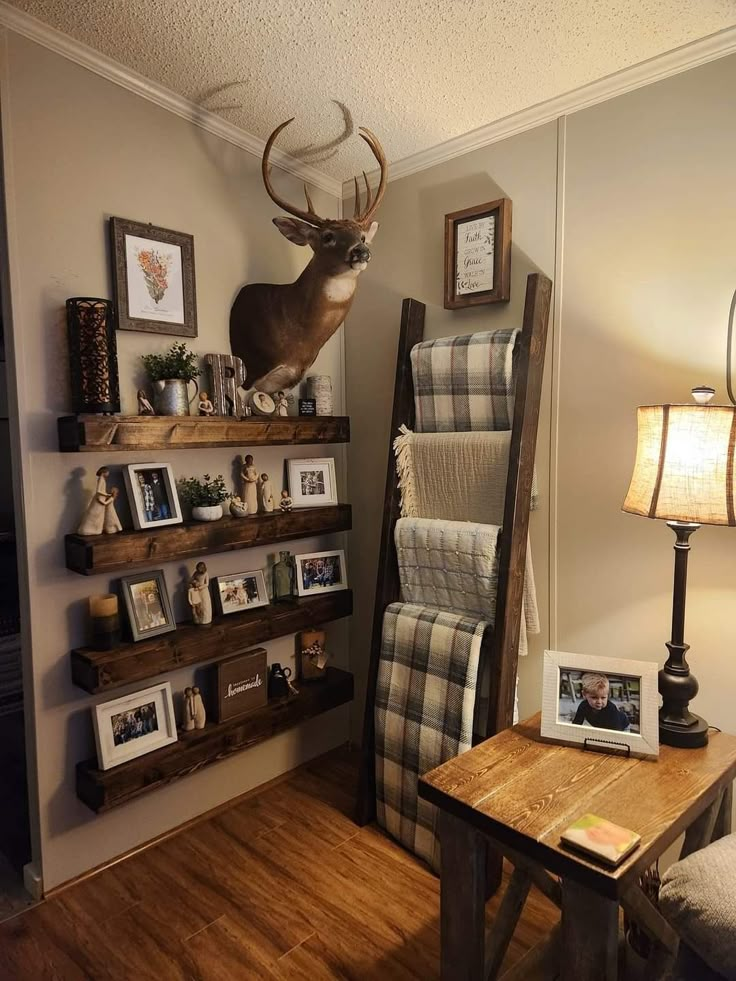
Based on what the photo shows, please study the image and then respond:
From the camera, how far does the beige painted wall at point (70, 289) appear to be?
1.71 metres

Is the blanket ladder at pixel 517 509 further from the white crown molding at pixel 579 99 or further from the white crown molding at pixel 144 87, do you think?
the white crown molding at pixel 144 87

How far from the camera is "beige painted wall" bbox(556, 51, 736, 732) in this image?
168cm

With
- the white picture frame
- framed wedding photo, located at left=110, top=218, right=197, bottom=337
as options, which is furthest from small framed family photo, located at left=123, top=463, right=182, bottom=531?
the white picture frame

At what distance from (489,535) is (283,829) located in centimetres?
126

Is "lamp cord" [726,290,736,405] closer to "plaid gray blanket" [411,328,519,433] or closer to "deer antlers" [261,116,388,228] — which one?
"plaid gray blanket" [411,328,519,433]

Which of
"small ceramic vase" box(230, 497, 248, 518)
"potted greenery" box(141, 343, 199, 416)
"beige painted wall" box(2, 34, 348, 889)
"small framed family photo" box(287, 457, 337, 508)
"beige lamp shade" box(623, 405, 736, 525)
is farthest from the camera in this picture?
"small framed family photo" box(287, 457, 337, 508)

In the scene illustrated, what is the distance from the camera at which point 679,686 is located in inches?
59.3

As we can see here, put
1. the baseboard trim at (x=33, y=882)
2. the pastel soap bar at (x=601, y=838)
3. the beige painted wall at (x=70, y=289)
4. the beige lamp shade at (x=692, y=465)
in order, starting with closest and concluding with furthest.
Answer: the pastel soap bar at (x=601, y=838) < the beige lamp shade at (x=692, y=465) < the beige painted wall at (x=70, y=289) < the baseboard trim at (x=33, y=882)

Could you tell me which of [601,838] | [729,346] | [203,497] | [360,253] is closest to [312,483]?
[203,497]

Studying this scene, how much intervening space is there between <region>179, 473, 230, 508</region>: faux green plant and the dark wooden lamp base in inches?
54.0

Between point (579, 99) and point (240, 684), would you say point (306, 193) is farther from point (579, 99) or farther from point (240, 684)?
point (240, 684)

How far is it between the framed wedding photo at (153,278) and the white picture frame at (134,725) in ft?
3.76

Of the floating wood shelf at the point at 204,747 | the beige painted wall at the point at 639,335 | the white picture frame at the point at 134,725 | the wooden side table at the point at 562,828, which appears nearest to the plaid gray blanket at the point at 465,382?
the beige painted wall at the point at 639,335

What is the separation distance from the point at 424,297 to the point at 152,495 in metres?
1.21
